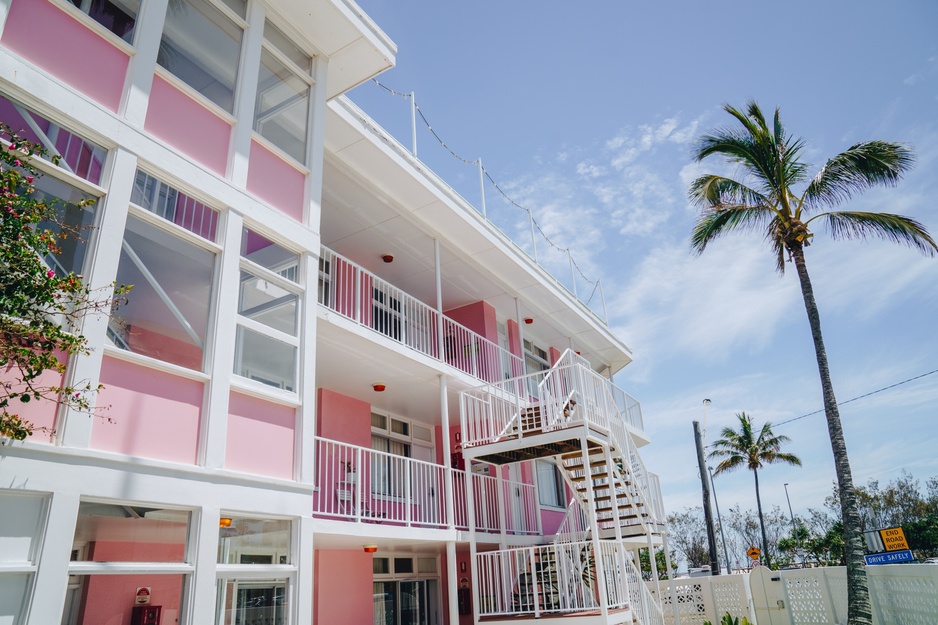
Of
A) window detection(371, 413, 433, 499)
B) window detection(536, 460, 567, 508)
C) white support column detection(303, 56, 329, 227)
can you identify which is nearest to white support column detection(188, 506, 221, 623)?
white support column detection(303, 56, 329, 227)

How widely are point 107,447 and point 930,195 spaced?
17350 mm

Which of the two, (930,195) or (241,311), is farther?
(930,195)

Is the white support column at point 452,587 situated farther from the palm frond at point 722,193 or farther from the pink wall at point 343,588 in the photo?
the palm frond at point 722,193

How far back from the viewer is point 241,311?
6145 mm

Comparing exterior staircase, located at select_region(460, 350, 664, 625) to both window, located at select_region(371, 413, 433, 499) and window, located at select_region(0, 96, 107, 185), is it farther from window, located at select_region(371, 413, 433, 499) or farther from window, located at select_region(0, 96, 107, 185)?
window, located at select_region(0, 96, 107, 185)

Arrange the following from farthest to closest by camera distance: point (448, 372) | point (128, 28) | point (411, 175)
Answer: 1. point (448, 372)
2. point (411, 175)
3. point (128, 28)

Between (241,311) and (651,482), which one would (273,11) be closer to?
(241,311)

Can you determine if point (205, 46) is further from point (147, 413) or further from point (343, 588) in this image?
point (343, 588)

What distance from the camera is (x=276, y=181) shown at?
7117 millimetres

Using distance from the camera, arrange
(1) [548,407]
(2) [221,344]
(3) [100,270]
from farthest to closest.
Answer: (1) [548,407]
(2) [221,344]
(3) [100,270]

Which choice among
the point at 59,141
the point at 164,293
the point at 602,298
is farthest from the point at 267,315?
the point at 602,298

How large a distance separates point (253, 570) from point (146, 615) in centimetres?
99

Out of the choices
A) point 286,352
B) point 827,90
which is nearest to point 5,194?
point 286,352

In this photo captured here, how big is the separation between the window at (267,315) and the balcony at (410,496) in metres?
3.73
